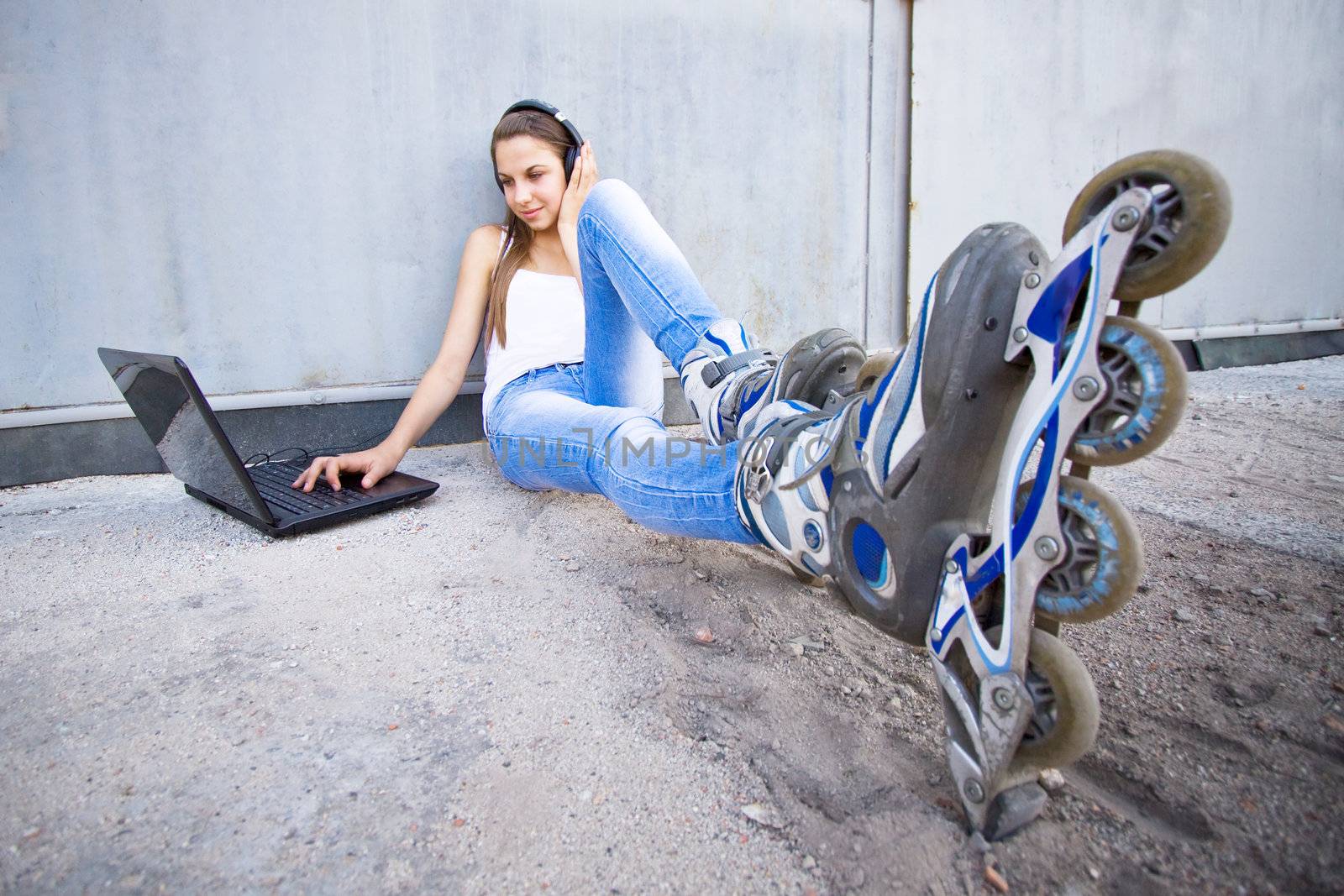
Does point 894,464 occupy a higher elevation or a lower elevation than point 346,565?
higher

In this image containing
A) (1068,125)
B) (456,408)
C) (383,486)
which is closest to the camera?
(383,486)

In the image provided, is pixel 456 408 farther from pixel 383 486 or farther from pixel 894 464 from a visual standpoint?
pixel 894 464

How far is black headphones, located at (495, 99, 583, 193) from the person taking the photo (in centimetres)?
192

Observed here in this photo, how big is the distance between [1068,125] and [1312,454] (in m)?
1.62

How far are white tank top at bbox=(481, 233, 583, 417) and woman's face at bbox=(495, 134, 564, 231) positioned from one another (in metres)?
0.16

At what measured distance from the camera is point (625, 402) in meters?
1.71

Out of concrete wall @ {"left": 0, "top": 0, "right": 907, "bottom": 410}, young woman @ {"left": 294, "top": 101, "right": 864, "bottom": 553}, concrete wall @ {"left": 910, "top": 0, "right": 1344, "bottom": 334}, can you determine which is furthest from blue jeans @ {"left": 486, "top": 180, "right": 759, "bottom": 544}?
concrete wall @ {"left": 910, "top": 0, "right": 1344, "bottom": 334}

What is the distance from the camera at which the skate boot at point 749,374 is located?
1.14m

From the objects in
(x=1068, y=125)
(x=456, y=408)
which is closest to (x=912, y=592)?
(x=456, y=408)

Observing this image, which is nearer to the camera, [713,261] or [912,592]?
[912,592]

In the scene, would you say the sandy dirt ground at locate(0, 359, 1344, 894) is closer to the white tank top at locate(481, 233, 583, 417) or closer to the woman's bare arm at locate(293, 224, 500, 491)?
the woman's bare arm at locate(293, 224, 500, 491)

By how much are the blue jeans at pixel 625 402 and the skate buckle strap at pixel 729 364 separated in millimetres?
82

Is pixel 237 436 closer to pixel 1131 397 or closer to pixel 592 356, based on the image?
pixel 592 356

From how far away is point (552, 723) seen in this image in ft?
3.01
